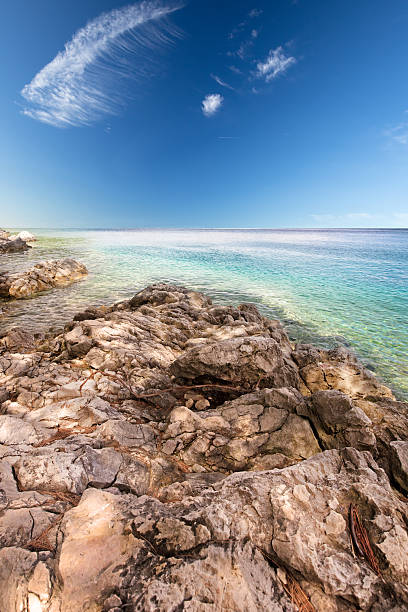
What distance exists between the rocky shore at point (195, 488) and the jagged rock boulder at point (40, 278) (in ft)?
43.0

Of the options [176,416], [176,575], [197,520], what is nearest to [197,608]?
[176,575]

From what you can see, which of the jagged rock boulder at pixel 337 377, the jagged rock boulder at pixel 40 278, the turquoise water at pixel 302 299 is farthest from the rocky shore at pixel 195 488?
the jagged rock boulder at pixel 40 278

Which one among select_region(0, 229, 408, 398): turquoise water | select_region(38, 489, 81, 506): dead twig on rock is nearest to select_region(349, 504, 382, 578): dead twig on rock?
select_region(38, 489, 81, 506): dead twig on rock

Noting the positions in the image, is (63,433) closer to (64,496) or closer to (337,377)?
(64,496)

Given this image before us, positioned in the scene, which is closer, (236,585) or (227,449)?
(236,585)

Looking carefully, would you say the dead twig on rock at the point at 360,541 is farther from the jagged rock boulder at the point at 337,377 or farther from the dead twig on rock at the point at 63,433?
the jagged rock boulder at the point at 337,377

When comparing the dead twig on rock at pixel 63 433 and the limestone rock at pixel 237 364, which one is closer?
the dead twig on rock at pixel 63 433

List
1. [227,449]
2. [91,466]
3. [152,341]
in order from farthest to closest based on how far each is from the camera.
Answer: [152,341], [227,449], [91,466]

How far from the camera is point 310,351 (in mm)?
9297

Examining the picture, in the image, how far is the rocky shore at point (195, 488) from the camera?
75.5 inches

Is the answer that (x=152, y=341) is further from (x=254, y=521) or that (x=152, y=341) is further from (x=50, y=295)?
(x=50, y=295)

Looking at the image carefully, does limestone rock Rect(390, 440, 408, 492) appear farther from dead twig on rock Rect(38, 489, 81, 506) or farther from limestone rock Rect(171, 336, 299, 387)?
dead twig on rock Rect(38, 489, 81, 506)

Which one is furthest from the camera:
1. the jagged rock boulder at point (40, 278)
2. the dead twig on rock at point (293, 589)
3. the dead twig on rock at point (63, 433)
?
the jagged rock boulder at point (40, 278)

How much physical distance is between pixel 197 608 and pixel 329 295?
21148mm
